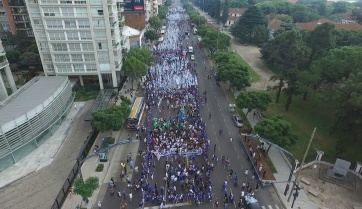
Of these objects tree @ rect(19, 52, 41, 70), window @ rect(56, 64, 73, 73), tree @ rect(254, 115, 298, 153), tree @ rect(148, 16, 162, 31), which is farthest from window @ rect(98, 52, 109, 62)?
tree @ rect(148, 16, 162, 31)

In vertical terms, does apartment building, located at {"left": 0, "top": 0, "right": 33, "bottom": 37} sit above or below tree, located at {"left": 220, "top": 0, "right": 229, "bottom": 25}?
above

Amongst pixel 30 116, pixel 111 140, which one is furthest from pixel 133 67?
pixel 30 116

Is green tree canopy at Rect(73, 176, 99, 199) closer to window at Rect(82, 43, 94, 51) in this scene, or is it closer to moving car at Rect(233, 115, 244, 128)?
moving car at Rect(233, 115, 244, 128)

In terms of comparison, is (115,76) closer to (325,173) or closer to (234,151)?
(234,151)

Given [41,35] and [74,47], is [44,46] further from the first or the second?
[74,47]

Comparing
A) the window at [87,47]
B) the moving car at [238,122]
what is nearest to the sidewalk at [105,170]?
the moving car at [238,122]

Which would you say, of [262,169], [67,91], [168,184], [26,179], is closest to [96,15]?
[67,91]

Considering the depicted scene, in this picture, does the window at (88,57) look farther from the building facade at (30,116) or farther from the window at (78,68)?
the building facade at (30,116)
